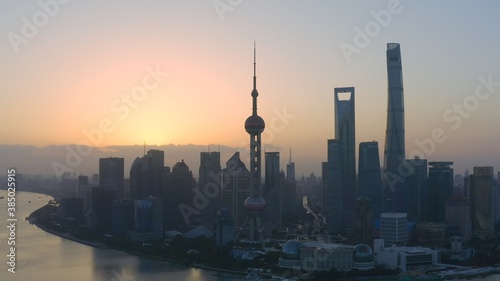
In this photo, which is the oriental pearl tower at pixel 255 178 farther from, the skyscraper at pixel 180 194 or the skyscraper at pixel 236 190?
the skyscraper at pixel 180 194

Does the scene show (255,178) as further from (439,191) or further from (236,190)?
(439,191)

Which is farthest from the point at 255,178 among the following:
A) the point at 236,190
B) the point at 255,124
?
the point at 236,190

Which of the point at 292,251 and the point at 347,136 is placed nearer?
the point at 292,251

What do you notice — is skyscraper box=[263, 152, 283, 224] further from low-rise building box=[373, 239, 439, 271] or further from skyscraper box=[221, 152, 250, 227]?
low-rise building box=[373, 239, 439, 271]

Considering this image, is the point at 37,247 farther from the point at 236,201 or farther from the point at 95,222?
the point at 236,201

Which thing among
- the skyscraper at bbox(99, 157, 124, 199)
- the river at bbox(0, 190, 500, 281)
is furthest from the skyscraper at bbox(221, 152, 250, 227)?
the skyscraper at bbox(99, 157, 124, 199)

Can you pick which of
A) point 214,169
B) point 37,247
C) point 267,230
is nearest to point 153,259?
point 37,247

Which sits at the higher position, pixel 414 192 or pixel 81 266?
pixel 414 192
